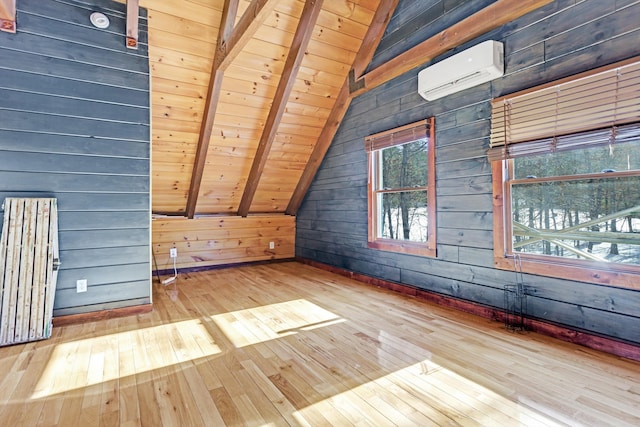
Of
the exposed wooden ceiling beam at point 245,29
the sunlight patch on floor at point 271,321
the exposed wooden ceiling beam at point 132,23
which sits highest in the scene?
the exposed wooden ceiling beam at point 132,23

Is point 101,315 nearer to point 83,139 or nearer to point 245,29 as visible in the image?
point 83,139

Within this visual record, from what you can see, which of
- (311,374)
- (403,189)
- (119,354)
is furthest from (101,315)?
(403,189)

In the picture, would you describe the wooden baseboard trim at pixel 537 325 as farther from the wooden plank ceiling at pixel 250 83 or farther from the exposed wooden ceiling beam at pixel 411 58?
the wooden plank ceiling at pixel 250 83

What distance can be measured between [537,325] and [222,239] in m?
4.05

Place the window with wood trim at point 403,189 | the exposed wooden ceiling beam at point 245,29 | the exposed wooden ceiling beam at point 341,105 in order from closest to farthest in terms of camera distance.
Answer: the exposed wooden ceiling beam at point 245,29
the window with wood trim at point 403,189
the exposed wooden ceiling beam at point 341,105

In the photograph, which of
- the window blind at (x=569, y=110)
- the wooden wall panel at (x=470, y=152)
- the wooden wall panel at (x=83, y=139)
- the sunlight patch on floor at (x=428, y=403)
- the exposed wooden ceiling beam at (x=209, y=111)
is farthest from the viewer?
the exposed wooden ceiling beam at (x=209, y=111)

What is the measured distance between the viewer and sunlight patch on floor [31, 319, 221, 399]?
179cm

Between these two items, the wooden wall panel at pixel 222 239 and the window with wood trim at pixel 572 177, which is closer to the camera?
the window with wood trim at pixel 572 177

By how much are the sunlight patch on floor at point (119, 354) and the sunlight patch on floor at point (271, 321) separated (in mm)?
187

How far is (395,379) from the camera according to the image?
1757 millimetres

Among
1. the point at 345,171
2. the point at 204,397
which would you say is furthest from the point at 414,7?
the point at 204,397

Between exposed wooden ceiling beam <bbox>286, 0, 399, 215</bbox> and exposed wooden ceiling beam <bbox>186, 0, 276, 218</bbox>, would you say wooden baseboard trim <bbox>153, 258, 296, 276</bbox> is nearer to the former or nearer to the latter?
exposed wooden ceiling beam <bbox>286, 0, 399, 215</bbox>

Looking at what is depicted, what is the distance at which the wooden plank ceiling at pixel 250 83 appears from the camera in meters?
2.98

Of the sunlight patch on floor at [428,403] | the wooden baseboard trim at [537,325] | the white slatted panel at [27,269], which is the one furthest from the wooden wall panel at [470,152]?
the white slatted panel at [27,269]
